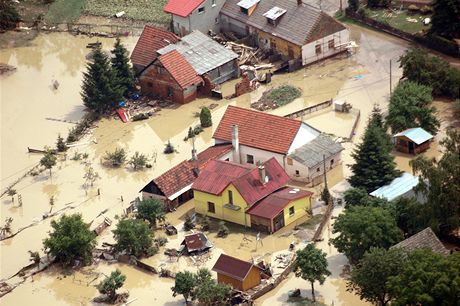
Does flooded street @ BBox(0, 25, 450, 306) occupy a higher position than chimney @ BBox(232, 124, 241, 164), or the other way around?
chimney @ BBox(232, 124, 241, 164)

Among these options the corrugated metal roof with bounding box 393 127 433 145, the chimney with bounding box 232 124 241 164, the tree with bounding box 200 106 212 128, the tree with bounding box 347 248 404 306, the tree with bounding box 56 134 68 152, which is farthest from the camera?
the tree with bounding box 200 106 212 128

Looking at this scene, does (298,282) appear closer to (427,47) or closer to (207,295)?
(207,295)

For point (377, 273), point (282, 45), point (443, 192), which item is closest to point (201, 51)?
point (282, 45)

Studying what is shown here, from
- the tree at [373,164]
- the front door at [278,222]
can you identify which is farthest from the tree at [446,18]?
the front door at [278,222]

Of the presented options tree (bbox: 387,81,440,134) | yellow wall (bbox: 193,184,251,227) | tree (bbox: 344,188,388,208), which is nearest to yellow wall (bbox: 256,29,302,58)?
tree (bbox: 387,81,440,134)

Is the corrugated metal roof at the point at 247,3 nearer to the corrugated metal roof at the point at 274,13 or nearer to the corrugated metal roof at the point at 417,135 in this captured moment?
the corrugated metal roof at the point at 274,13

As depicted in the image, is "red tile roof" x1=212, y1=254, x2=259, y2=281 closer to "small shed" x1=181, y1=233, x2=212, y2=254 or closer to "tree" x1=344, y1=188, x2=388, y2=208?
"small shed" x1=181, y1=233, x2=212, y2=254
